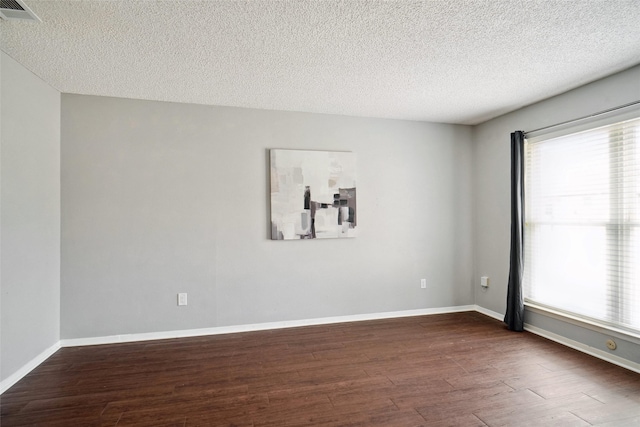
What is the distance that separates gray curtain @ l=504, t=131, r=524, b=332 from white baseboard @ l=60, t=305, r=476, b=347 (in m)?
0.84

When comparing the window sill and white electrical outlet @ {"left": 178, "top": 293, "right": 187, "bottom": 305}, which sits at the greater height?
white electrical outlet @ {"left": 178, "top": 293, "right": 187, "bottom": 305}

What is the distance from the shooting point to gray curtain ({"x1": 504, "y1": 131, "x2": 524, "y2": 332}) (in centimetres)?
356

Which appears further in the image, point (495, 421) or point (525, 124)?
point (525, 124)

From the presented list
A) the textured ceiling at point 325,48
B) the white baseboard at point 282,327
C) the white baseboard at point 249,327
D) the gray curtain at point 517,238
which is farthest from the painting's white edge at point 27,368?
the gray curtain at point 517,238

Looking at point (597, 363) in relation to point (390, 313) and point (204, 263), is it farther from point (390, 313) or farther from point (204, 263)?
point (204, 263)

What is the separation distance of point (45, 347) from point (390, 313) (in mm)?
3609

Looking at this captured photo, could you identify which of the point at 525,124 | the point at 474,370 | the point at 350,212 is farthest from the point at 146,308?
the point at 525,124

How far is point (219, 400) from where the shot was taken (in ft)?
7.41

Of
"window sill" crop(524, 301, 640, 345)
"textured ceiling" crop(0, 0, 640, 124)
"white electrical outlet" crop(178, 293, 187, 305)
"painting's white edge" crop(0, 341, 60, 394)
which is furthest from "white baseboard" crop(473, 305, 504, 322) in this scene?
"painting's white edge" crop(0, 341, 60, 394)

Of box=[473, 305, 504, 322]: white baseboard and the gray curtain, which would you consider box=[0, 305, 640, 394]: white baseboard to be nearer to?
box=[473, 305, 504, 322]: white baseboard

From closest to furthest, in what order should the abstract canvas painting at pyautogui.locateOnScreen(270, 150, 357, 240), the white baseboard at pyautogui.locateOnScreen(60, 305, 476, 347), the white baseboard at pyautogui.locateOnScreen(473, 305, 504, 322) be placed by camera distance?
the white baseboard at pyautogui.locateOnScreen(60, 305, 476, 347), the abstract canvas painting at pyautogui.locateOnScreen(270, 150, 357, 240), the white baseboard at pyautogui.locateOnScreen(473, 305, 504, 322)

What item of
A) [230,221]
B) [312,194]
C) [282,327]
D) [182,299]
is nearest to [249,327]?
[282,327]

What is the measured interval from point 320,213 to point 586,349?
292cm

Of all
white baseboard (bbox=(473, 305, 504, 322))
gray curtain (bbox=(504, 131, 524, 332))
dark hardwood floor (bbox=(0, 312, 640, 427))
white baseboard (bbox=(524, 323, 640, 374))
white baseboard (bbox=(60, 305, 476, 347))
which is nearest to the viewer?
dark hardwood floor (bbox=(0, 312, 640, 427))
